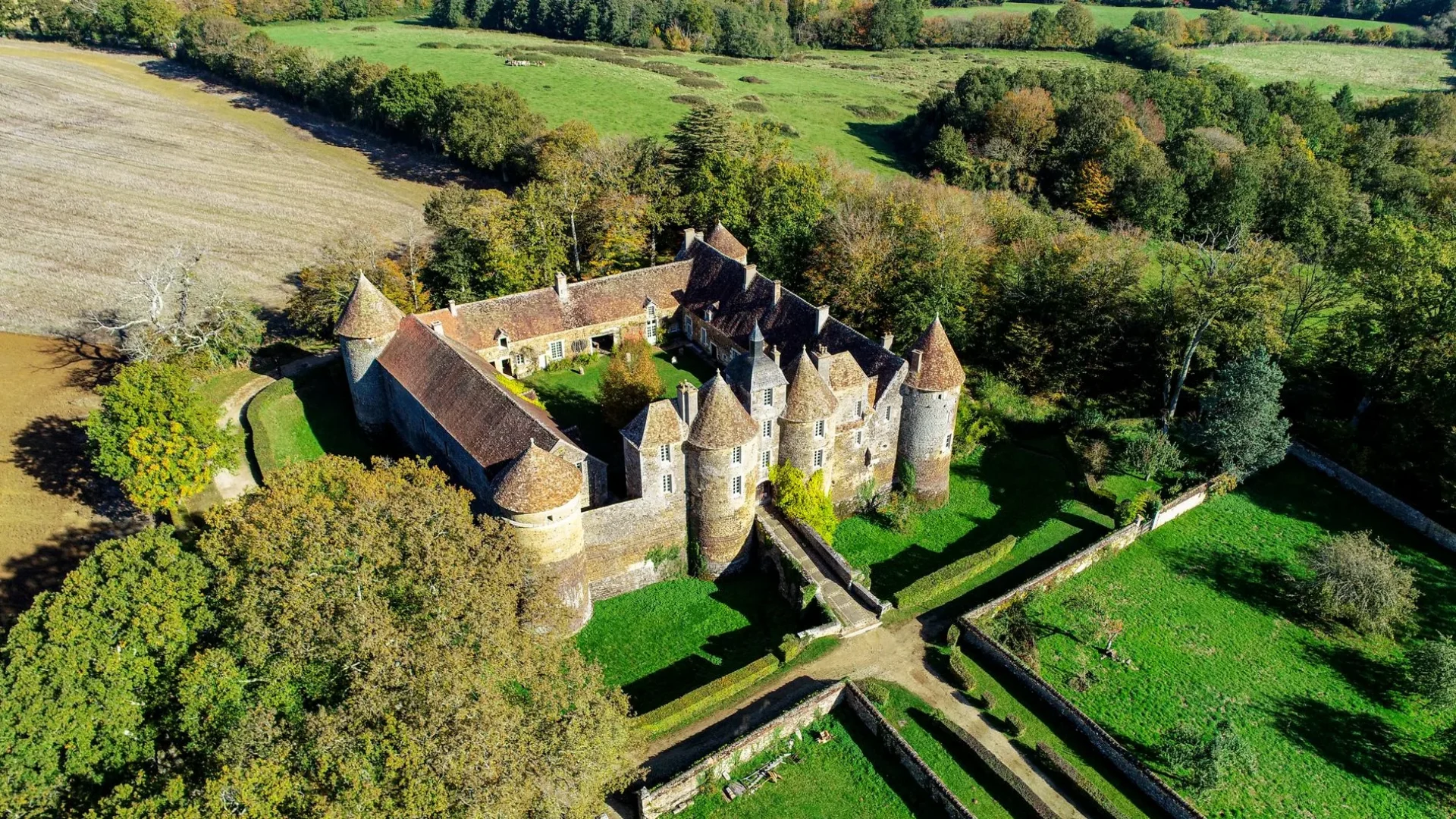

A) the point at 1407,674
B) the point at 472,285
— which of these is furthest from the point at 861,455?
the point at 472,285

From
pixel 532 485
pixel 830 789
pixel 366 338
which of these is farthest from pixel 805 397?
pixel 366 338

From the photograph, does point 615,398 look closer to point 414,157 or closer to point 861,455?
point 861,455

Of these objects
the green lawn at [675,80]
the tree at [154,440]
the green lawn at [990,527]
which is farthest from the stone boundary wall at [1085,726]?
the green lawn at [675,80]

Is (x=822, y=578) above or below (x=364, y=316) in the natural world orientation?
below

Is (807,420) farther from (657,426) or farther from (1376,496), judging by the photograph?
(1376,496)

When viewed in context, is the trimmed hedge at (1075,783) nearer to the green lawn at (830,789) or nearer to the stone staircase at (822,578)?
the green lawn at (830,789)

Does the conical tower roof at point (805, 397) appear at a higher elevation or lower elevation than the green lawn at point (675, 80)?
lower
